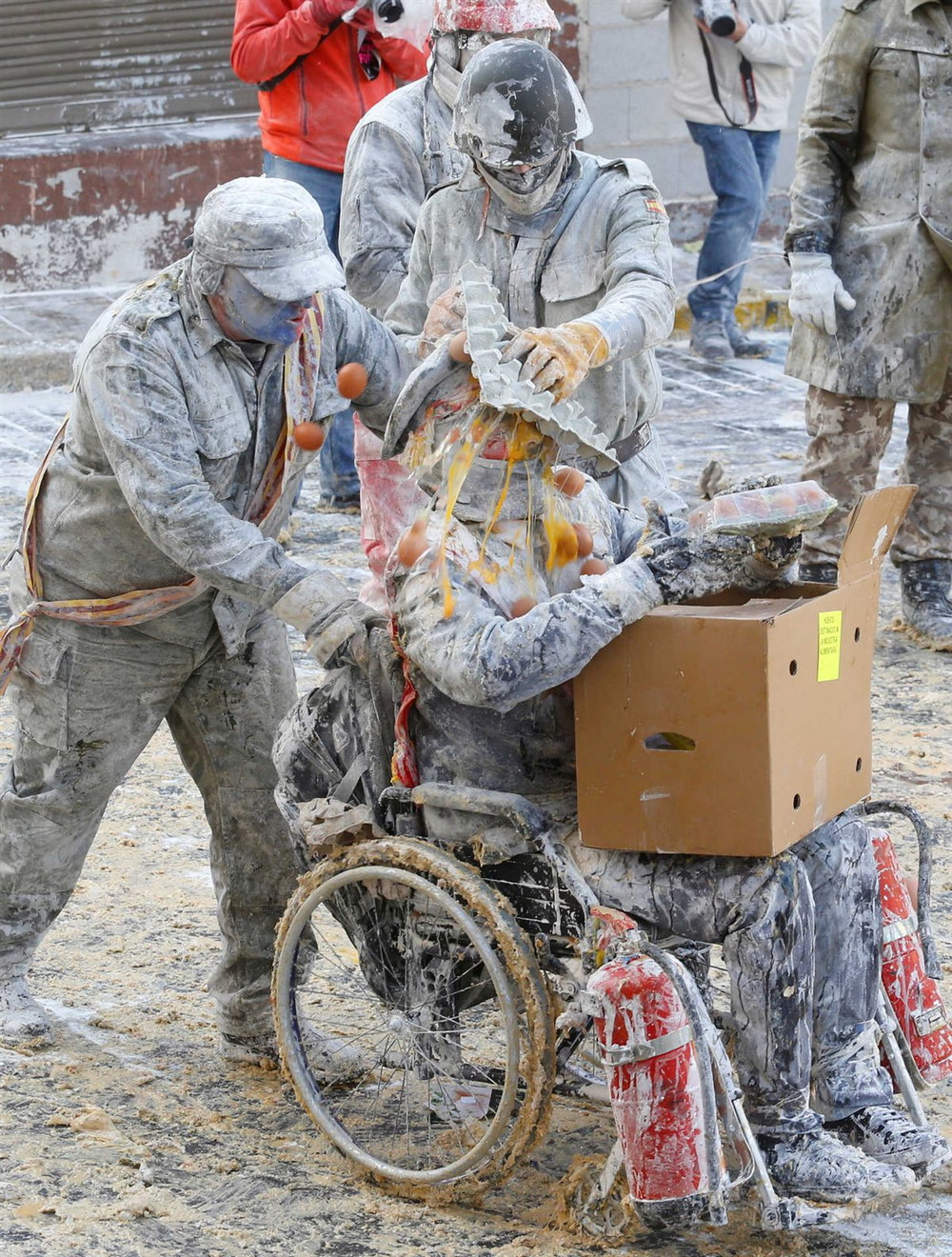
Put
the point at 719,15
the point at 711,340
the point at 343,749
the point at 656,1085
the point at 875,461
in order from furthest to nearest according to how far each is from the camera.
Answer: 1. the point at 711,340
2. the point at 719,15
3. the point at 875,461
4. the point at 343,749
5. the point at 656,1085

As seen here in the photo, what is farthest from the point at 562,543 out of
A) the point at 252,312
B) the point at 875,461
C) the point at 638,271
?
the point at 875,461

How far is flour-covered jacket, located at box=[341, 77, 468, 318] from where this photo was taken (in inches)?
206

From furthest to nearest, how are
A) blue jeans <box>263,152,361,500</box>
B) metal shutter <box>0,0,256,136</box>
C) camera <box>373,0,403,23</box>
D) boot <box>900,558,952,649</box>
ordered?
metal shutter <box>0,0,256,136</box>
blue jeans <box>263,152,361,500</box>
camera <box>373,0,403,23</box>
boot <box>900,558,952,649</box>

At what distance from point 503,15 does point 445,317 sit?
4.31ft

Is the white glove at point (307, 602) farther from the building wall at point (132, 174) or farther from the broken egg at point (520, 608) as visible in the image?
the building wall at point (132, 174)

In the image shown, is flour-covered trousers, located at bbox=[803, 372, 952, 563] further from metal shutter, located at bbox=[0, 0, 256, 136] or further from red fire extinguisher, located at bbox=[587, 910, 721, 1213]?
metal shutter, located at bbox=[0, 0, 256, 136]

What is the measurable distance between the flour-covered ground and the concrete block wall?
6.94m

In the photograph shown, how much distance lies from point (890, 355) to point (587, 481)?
2890 millimetres

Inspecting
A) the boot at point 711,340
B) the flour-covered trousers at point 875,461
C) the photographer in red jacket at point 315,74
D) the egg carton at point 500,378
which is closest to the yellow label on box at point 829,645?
the egg carton at point 500,378

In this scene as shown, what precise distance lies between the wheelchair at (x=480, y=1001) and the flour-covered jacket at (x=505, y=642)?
0.13 meters

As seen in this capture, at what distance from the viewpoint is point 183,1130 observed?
147 inches

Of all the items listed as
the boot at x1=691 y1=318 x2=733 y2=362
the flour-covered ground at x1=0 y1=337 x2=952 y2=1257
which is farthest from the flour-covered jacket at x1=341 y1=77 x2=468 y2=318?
the boot at x1=691 y1=318 x2=733 y2=362

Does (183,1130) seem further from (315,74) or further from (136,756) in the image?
(315,74)

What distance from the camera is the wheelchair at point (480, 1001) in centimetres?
312
